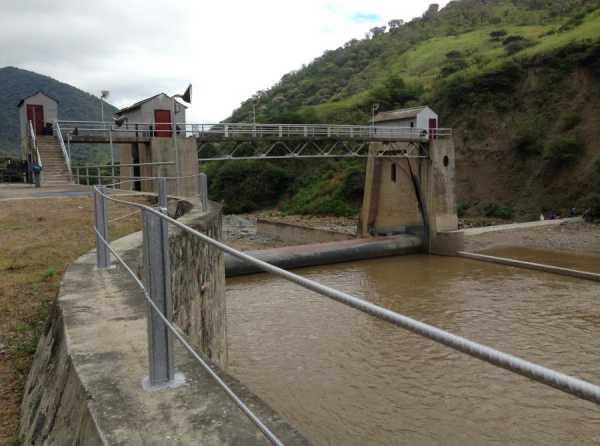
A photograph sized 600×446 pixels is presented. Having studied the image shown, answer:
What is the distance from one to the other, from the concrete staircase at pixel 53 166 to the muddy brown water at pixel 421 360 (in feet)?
21.8

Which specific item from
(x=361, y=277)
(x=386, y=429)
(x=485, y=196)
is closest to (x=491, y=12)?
(x=485, y=196)

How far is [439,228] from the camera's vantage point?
26672mm

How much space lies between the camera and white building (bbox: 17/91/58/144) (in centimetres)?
1942

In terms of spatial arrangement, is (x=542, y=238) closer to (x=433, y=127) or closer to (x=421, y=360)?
(x=433, y=127)

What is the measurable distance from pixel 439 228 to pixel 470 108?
18.8 m

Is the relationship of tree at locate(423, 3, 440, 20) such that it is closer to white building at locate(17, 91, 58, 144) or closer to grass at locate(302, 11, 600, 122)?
grass at locate(302, 11, 600, 122)

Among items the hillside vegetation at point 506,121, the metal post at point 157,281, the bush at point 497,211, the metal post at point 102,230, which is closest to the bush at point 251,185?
the hillside vegetation at point 506,121

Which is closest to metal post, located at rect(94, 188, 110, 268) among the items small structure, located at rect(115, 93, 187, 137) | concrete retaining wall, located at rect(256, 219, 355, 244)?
small structure, located at rect(115, 93, 187, 137)

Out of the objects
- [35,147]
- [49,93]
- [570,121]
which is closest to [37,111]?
[35,147]

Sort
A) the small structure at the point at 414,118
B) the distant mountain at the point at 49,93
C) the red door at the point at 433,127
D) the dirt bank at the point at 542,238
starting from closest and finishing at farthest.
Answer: the dirt bank at the point at 542,238
the red door at the point at 433,127
the small structure at the point at 414,118
the distant mountain at the point at 49,93

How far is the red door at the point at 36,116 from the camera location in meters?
19.4

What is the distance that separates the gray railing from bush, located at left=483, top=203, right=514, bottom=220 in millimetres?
31687

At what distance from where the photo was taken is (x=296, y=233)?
33.0 meters

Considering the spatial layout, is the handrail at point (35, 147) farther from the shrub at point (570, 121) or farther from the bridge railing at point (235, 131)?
the shrub at point (570, 121)
